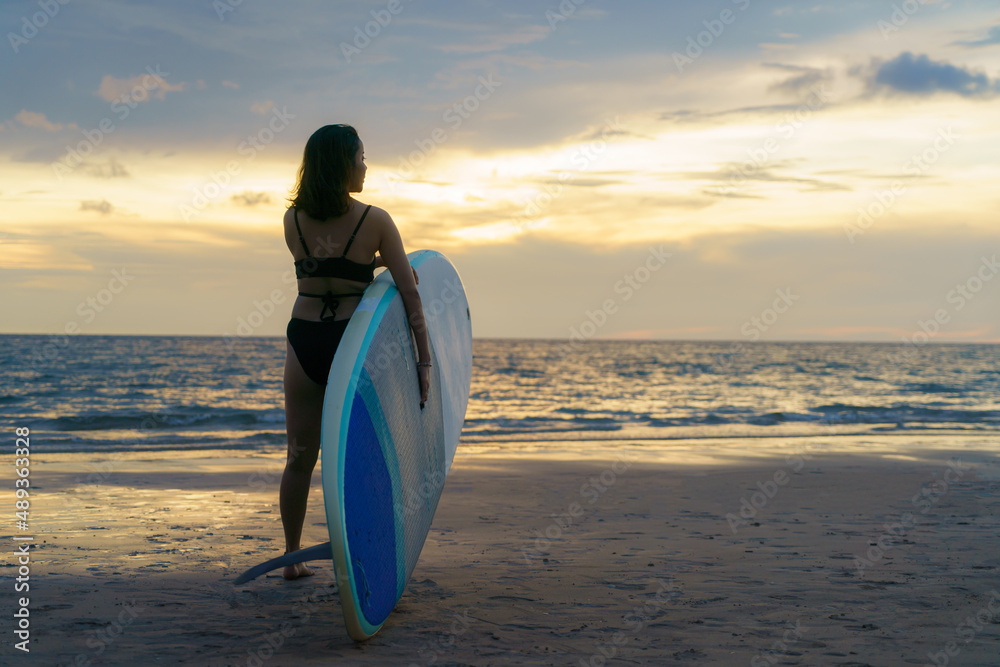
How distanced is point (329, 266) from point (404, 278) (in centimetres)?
28

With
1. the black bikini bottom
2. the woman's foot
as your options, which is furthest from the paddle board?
the woman's foot

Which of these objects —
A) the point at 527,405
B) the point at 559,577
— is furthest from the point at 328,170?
the point at 527,405

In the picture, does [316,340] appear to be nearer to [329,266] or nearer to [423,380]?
[329,266]

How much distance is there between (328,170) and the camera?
8.54ft

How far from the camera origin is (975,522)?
4.67 metres

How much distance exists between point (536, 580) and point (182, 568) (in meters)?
1.68

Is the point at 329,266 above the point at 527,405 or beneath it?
above

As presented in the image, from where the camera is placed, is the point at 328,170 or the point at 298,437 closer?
the point at 328,170

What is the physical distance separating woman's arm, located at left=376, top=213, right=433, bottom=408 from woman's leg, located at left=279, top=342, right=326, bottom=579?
0.41m

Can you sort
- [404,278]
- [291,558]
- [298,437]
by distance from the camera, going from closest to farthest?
[291,558] → [404,278] → [298,437]

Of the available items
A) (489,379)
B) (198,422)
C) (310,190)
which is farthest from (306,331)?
(489,379)

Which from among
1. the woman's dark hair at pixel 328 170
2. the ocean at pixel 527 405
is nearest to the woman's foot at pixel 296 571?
the woman's dark hair at pixel 328 170

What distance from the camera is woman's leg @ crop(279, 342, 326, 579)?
110 inches

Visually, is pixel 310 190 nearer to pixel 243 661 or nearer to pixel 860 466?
pixel 243 661
